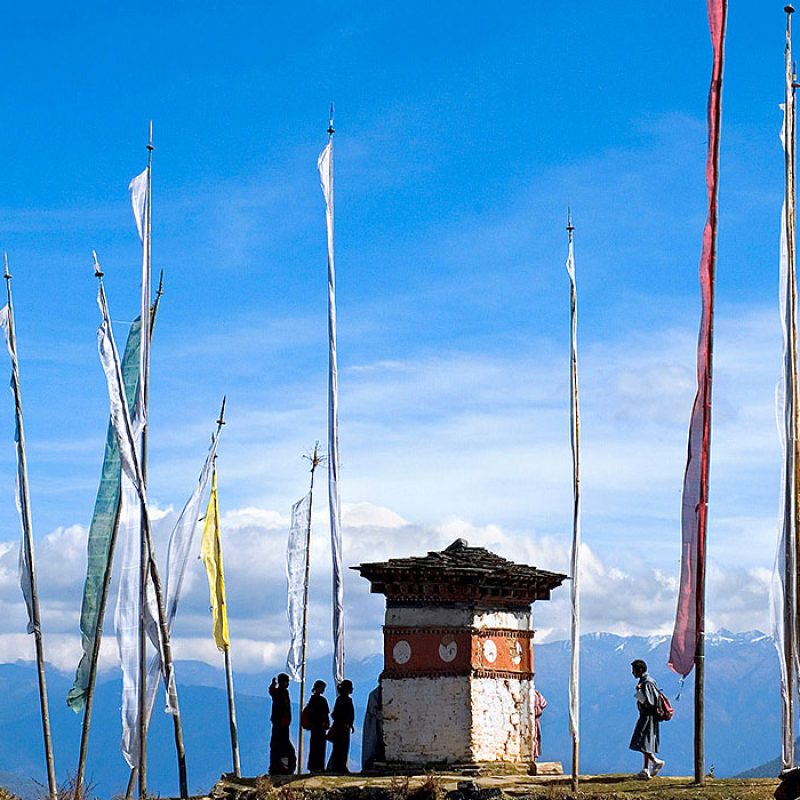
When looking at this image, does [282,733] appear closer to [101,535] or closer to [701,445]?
[101,535]

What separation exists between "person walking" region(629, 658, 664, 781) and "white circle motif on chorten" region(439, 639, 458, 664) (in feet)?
14.5

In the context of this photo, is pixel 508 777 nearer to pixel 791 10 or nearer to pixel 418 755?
pixel 418 755

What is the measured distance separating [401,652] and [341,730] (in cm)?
239

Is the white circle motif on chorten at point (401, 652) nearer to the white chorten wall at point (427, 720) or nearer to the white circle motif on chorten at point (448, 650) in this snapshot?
the white chorten wall at point (427, 720)

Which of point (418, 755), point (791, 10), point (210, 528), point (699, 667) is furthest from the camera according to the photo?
point (210, 528)

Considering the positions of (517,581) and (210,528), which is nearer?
(517,581)

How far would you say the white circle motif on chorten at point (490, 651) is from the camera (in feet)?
109

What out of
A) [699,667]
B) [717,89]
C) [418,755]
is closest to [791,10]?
[717,89]

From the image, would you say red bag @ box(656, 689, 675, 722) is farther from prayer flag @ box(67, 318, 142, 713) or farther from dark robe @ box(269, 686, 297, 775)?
prayer flag @ box(67, 318, 142, 713)

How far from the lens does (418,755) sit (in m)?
32.8

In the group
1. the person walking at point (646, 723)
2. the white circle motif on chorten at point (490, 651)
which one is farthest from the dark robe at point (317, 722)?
the person walking at point (646, 723)

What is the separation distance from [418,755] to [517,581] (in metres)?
4.40

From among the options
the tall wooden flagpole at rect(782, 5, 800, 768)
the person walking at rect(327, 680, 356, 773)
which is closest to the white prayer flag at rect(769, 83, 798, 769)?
the tall wooden flagpole at rect(782, 5, 800, 768)

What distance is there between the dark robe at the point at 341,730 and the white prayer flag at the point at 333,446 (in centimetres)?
56
